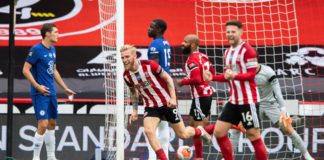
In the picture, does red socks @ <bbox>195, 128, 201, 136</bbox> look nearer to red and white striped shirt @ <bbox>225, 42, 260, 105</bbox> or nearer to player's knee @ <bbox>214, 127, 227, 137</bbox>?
player's knee @ <bbox>214, 127, 227, 137</bbox>

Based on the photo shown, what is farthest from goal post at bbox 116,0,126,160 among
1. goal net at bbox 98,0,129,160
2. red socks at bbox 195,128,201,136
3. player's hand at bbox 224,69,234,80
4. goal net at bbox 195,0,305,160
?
goal net at bbox 195,0,305,160

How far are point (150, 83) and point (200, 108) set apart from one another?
1694 mm

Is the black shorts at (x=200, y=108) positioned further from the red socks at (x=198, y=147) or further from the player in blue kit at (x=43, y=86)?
the player in blue kit at (x=43, y=86)

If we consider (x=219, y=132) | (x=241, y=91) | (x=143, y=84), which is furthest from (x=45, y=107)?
(x=241, y=91)

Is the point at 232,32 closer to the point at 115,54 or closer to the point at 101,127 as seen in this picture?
the point at 115,54

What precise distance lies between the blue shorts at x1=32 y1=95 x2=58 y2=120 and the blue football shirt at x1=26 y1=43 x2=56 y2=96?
8 cm

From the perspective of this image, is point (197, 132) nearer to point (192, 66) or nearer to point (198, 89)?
point (198, 89)

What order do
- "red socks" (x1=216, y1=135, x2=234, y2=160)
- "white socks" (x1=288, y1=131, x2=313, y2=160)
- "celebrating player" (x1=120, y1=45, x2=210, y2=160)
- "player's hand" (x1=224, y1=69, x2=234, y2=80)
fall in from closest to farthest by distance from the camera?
"player's hand" (x1=224, y1=69, x2=234, y2=80)
"red socks" (x1=216, y1=135, x2=234, y2=160)
"celebrating player" (x1=120, y1=45, x2=210, y2=160)
"white socks" (x1=288, y1=131, x2=313, y2=160)

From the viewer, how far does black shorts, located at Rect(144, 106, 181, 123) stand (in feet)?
31.6

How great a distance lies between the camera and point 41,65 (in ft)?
35.1

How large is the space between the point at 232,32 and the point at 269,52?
15.6ft

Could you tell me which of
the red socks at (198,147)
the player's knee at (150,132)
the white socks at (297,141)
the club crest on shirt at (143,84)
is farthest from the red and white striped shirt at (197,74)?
the player's knee at (150,132)

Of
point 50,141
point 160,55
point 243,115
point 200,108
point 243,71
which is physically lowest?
point 50,141

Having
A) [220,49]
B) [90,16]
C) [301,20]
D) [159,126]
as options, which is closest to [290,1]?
[301,20]
